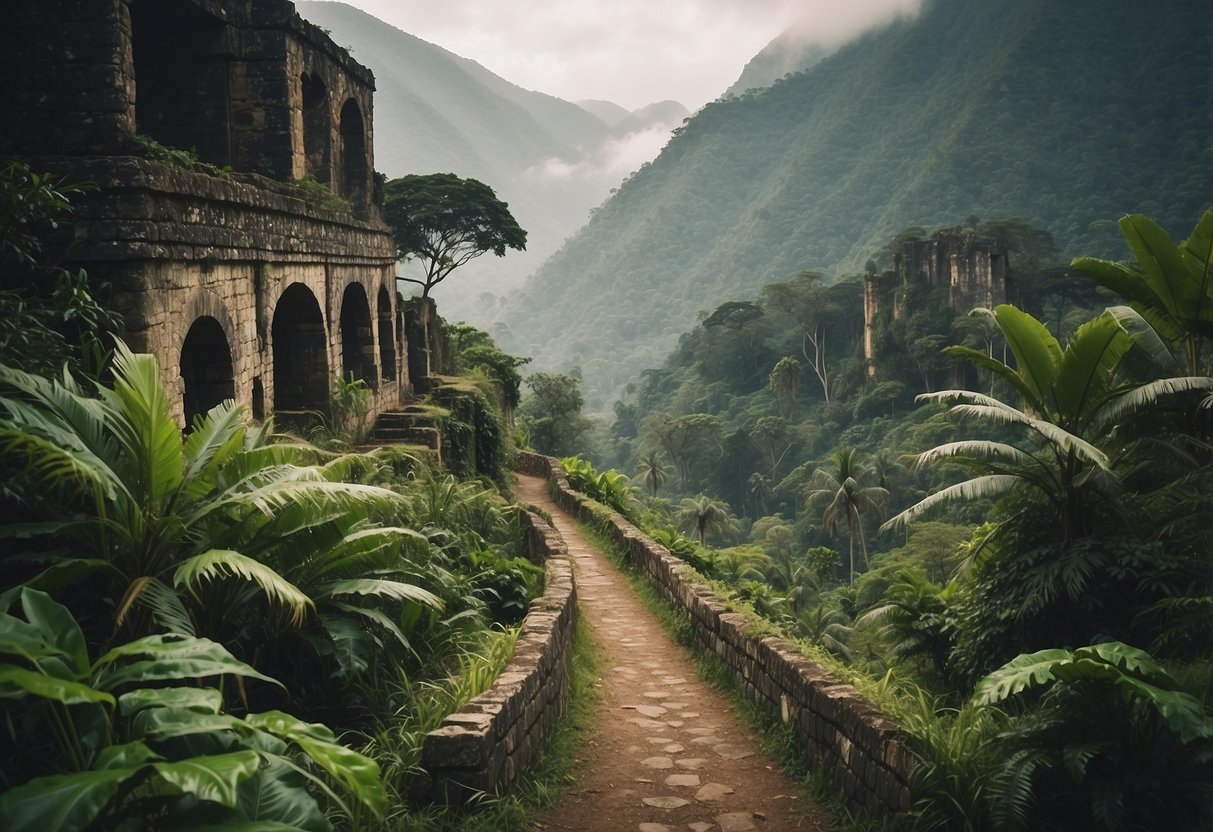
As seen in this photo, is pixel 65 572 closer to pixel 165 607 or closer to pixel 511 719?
pixel 165 607

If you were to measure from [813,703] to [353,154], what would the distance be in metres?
14.8

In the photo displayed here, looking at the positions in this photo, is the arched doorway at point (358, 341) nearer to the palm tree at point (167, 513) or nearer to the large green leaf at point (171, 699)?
the palm tree at point (167, 513)

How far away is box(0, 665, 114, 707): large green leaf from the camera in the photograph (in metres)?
2.68

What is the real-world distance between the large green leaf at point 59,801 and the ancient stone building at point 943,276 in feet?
174

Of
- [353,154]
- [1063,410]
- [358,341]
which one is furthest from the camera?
[353,154]

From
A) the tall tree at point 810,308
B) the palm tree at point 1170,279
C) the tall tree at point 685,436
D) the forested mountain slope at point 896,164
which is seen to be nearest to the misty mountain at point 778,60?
the forested mountain slope at point 896,164

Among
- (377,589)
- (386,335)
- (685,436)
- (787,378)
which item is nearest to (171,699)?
(377,589)

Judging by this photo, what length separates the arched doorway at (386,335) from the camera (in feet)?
55.9

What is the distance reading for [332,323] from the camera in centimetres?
1298

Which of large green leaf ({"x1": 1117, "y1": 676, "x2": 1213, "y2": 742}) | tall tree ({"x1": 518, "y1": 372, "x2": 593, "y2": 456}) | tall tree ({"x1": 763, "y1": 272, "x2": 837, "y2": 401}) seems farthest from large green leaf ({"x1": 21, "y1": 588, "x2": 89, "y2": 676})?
tall tree ({"x1": 763, "y1": 272, "x2": 837, "y2": 401})

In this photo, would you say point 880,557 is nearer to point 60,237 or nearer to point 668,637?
point 668,637

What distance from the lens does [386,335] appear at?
17312 millimetres

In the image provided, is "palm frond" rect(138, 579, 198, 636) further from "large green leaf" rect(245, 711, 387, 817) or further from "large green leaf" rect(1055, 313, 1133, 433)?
"large green leaf" rect(1055, 313, 1133, 433)

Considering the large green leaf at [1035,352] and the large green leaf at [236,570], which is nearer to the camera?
the large green leaf at [236,570]
